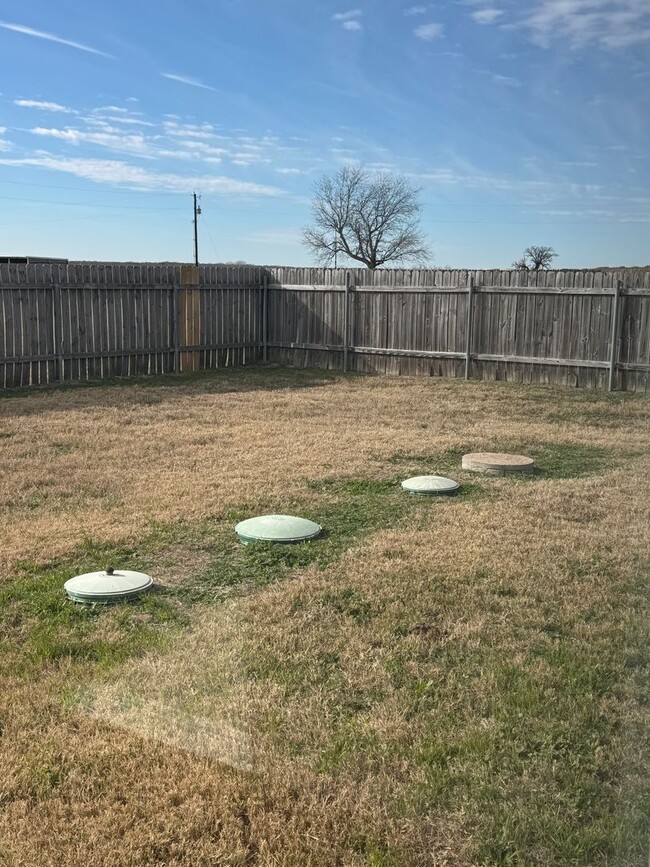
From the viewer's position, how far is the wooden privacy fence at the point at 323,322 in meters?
12.5

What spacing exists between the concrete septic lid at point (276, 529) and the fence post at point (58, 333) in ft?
28.7

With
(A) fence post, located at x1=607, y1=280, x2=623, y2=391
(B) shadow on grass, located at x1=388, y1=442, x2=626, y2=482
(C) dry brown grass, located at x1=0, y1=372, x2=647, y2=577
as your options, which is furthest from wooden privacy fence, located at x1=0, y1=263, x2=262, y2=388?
(B) shadow on grass, located at x1=388, y1=442, x2=626, y2=482

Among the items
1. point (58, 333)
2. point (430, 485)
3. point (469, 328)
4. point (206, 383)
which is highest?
point (469, 328)

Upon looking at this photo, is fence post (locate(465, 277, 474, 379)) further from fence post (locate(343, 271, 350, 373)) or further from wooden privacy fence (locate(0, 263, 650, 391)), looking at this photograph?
fence post (locate(343, 271, 350, 373))

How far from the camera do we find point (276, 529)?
513 cm

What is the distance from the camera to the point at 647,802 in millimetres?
1867

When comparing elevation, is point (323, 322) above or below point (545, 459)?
above

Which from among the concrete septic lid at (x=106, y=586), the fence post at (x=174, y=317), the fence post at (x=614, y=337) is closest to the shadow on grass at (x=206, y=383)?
the fence post at (x=174, y=317)

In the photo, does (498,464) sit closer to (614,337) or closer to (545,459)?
(545,459)

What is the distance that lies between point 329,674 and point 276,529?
190 cm

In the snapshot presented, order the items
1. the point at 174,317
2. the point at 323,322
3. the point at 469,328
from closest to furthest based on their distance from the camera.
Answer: the point at 469,328, the point at 174,317, the point at 323,322

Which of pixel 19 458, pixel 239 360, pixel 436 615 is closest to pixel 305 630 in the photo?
pixel 436 615

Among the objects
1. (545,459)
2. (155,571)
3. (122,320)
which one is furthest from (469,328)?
(155,571)

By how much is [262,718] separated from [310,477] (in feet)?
12.6
